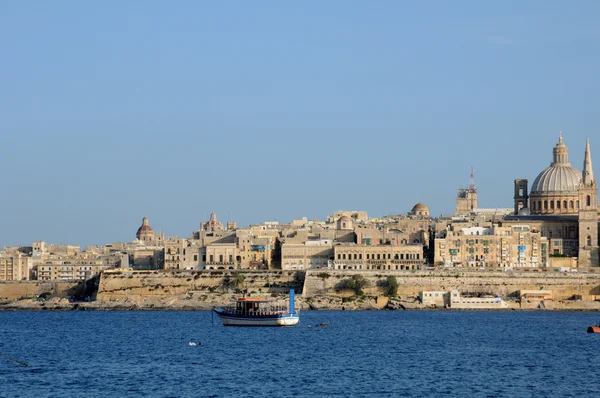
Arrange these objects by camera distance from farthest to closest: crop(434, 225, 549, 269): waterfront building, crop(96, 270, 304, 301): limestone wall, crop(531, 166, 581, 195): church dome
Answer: crop(531, 166, 581, 195): church dome, crop(434, 225, 549, 269): waterfront building, crop(96, 270, 304, 301): limestone wall

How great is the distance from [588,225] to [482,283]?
41.5 feet

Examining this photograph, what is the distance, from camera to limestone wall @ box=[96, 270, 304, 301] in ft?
293

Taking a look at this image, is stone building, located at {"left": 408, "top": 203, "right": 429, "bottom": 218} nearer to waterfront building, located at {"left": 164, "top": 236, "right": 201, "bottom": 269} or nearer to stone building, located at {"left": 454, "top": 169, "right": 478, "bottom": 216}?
stone building, located at {"left": 454, "top": 169, "right": 478, "bottom": 216}

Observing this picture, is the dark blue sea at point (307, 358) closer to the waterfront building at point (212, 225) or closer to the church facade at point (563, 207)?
the church facade at point (563, 207)

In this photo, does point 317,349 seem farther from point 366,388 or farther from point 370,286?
point 370,286

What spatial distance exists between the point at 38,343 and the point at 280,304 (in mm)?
16793

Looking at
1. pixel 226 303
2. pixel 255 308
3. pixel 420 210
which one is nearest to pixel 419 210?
pixel 420 210

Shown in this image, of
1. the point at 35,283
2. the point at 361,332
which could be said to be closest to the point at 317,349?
the point at 361,332

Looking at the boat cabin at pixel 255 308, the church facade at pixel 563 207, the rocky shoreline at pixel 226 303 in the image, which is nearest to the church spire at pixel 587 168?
the church facade at pixel 563 207

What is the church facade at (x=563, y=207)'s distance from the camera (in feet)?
312

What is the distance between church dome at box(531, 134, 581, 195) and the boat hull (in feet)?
145

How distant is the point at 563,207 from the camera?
104 m

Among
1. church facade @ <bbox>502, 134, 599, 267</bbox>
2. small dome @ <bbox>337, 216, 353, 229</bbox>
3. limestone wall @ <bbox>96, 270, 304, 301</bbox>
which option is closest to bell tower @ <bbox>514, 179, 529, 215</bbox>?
church facade @ <bbox>502, 134, 599, 267</bbox>

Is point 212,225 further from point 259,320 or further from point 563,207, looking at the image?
point 259,320
